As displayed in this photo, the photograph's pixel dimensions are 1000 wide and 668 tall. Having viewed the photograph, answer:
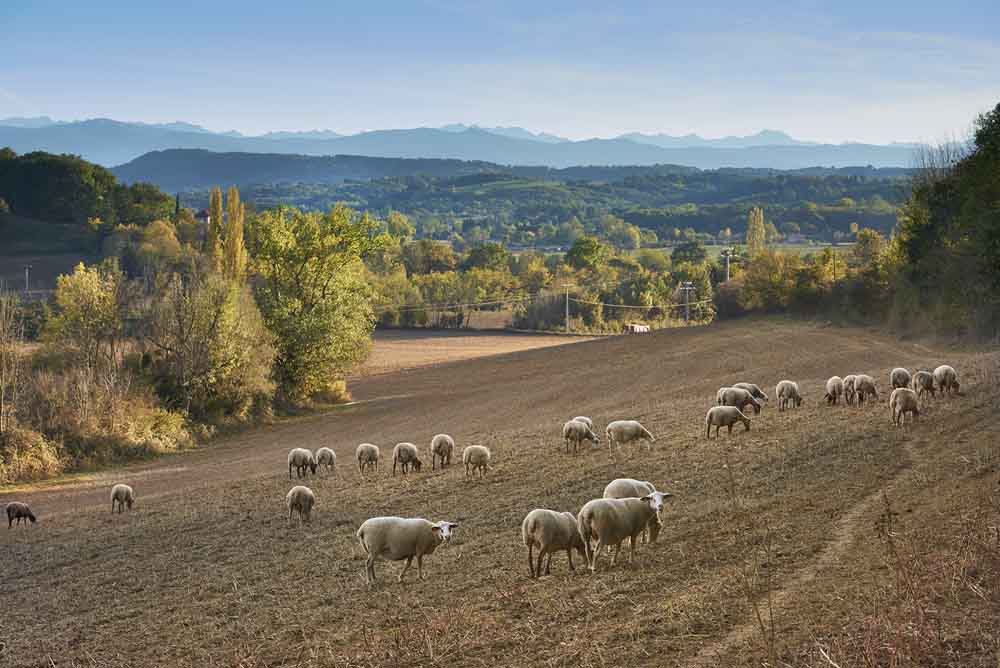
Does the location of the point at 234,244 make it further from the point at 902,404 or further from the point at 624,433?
the point at 902,404

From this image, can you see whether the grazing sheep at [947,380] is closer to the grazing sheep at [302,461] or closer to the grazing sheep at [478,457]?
the grazing sheep at [478,457]

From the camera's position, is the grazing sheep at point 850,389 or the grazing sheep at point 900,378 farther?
the grazing sheep at point 900,378

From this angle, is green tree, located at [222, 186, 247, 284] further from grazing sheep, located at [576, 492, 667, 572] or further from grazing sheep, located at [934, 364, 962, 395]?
grazing sheep, located at [576, 492, 667, 572]

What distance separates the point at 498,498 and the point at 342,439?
77.0 feet

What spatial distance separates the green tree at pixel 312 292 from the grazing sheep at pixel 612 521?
139 feet

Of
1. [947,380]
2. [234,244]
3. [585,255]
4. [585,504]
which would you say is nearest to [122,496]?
[585,504]

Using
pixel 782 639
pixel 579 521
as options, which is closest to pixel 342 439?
pixel 579 521

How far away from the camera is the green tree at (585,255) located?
5477 inches

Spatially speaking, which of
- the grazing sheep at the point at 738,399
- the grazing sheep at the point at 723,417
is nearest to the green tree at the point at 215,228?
the grazing sheep at the point at 738,399

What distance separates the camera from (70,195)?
115 meters

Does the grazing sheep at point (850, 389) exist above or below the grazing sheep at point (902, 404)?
below

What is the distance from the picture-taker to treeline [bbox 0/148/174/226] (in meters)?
115

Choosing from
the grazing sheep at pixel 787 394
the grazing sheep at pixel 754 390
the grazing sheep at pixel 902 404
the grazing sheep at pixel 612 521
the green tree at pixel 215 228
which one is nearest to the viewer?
the grazing sheep at pixel 612 521

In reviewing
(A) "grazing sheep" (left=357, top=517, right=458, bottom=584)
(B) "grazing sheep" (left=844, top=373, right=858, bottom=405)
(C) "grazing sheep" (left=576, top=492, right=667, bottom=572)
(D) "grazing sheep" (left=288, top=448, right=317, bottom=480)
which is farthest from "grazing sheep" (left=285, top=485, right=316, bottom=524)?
(B) "grazing sheep" (left=844, top=373, right=858, bottom=405)
